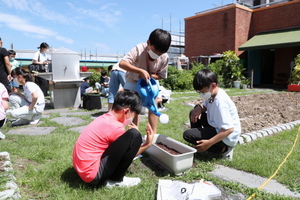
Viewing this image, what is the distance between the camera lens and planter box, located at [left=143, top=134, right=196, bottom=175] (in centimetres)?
227

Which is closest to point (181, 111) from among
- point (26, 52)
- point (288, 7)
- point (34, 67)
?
point (34, 67)

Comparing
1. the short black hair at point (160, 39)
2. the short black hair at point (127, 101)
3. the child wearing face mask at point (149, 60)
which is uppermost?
the short black hair at point (160, 39)

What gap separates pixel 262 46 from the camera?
45.2 feet

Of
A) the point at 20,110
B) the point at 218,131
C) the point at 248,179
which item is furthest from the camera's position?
the point at 20,110

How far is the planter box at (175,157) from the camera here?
2.27 meters

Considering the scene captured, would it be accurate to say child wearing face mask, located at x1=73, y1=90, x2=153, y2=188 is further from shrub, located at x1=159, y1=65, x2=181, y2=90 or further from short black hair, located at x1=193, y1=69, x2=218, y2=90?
shrub, located at x1=159, y1=65, x2=181, y2=90

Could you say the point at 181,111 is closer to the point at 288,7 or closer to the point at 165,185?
the point at 165,185

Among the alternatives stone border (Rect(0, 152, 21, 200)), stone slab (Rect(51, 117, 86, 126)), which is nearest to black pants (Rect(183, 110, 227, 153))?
stone border (Rect(0, 152, 21, 200))

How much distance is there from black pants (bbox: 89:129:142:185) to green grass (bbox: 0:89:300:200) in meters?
0.15

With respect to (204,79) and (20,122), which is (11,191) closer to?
(204,79)

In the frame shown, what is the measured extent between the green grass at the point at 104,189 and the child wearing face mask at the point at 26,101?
900 millimetres

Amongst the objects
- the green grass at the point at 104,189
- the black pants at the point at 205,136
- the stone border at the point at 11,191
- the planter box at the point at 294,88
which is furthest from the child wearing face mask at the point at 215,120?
the planter box at the point at 294,88

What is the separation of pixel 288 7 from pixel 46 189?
1653 centimetres

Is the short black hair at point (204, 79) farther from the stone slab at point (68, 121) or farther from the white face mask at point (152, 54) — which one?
the stone slab at point (68, 121)
